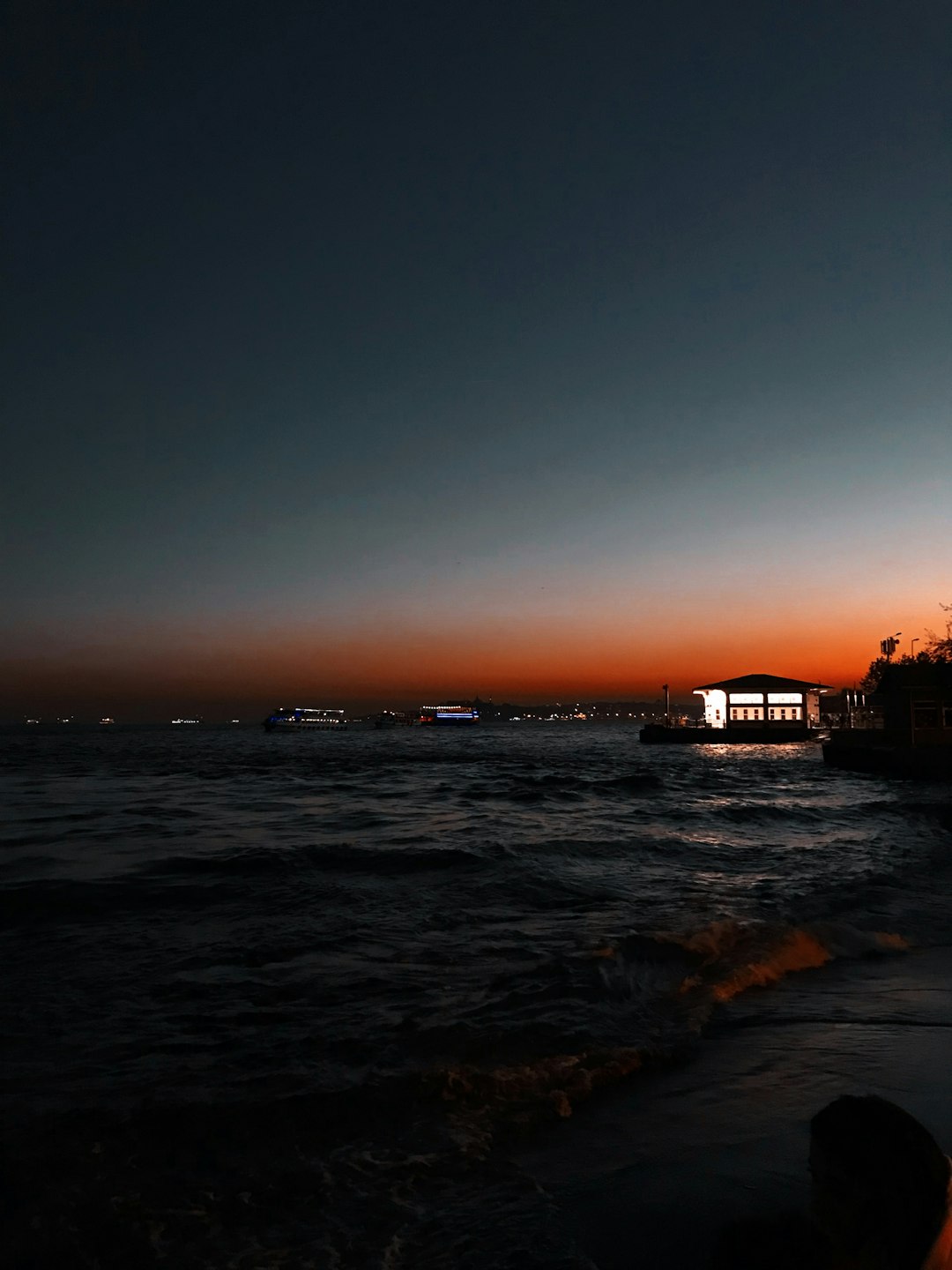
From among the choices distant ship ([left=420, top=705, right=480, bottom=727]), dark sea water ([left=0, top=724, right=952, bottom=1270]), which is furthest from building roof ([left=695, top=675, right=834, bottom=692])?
distant ship ([left=420, top=705, right=480, bottom=727])

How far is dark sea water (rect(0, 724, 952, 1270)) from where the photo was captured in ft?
11.5

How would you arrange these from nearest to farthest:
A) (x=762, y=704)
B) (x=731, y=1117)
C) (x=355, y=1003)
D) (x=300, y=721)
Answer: (x=731, y=1117) → (x=355, y=1003) → (x=762, y=704) → (x=300, y=721)

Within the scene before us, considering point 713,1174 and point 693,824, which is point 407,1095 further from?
point 693,824

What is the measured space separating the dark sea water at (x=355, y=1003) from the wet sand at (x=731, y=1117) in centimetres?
20

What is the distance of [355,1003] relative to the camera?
20.0ft

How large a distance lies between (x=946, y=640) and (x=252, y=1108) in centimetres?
7860

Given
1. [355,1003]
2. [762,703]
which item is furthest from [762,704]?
[355,1003]

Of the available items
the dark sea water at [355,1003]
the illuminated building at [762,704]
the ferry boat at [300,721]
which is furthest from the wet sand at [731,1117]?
the ferry boat at [300,721]

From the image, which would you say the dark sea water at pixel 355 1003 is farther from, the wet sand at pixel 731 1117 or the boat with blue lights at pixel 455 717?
the boat with blue lights at pixel 455 717

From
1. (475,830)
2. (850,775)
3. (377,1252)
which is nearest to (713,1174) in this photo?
(377,1252)

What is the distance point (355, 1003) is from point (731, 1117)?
302cm

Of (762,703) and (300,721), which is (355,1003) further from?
(300,721)

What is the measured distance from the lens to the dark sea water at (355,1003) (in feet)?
11.5

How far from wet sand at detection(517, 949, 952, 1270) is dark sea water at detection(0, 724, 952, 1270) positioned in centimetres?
20
